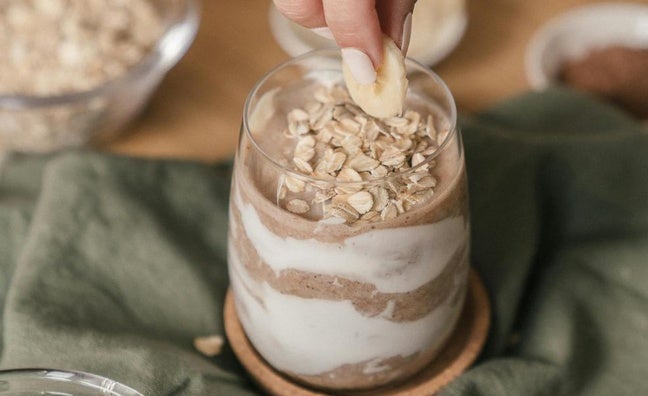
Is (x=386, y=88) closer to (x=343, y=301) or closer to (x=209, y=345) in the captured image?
(x=343, y=301)

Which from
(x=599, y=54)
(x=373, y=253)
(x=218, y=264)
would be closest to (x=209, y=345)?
(x=218, y=264)

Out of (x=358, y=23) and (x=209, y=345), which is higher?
(x=358, y=23)

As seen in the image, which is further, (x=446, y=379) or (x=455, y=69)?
(x=455, y=69)

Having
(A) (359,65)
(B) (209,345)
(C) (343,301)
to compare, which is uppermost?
(A) (359,65)

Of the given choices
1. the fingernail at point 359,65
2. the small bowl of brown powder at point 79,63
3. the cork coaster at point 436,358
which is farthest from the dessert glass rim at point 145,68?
the fingernail at point 359,65

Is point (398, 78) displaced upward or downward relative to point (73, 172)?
upward

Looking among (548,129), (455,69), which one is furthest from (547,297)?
(455,69)

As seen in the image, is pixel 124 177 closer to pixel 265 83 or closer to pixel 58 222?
pixel 58 222
